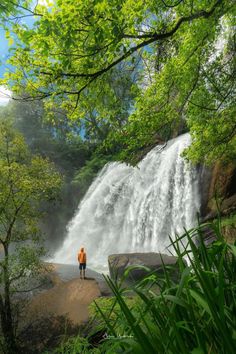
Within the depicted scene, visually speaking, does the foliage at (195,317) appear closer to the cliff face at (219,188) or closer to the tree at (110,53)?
the tree at (110,53)

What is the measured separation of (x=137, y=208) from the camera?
22.1 m

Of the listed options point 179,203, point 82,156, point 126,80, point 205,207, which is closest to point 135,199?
point 179,203

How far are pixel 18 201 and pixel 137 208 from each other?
11.2 m

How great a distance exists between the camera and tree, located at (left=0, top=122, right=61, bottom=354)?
10.8m

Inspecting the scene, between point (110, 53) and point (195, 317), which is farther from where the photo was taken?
point (110, 53)

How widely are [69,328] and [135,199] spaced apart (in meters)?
13.2

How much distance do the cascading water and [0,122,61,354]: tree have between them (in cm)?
647

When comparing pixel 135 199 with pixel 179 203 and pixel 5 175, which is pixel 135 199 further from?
pixel 5 175

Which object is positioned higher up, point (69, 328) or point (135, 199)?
point (135, 199)

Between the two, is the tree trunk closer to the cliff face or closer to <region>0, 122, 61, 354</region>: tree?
<region>0, 122, 61, 354</region>: tree

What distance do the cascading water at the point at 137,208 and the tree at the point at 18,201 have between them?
21.2 feet

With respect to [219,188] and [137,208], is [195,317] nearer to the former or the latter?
[219,188]

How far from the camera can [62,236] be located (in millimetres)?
29703

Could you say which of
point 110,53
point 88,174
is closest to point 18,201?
point 110,53
